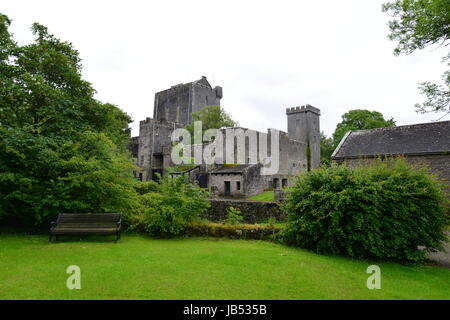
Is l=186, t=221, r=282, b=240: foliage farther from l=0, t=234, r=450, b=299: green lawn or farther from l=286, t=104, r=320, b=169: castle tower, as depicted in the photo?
l=286, t=104, r=320, b=169: castle tower

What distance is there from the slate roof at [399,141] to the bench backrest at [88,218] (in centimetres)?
1829

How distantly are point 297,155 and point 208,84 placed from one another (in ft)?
78.2

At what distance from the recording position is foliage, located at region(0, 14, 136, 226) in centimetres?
962

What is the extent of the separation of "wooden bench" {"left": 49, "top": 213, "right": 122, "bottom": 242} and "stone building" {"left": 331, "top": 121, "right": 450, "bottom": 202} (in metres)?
16.5

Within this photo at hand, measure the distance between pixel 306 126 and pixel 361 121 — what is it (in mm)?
9718

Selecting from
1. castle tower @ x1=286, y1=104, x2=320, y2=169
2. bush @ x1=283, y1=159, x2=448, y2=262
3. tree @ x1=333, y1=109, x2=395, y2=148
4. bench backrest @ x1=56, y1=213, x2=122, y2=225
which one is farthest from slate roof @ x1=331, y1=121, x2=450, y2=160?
castle tower @ x1=286, y1=104, x2=320, y2=169

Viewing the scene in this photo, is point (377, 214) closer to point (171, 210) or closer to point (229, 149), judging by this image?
point (171, 210)

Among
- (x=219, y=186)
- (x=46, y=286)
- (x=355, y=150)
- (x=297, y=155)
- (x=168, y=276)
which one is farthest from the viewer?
(x=297, y=155)

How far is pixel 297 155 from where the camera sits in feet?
123

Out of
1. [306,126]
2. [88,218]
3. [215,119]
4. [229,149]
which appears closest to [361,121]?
[306,126]

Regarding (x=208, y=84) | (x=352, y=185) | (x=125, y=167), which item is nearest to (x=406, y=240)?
(x=352, y=185)

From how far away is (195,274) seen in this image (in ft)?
18.7

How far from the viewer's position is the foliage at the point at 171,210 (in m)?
10.1
